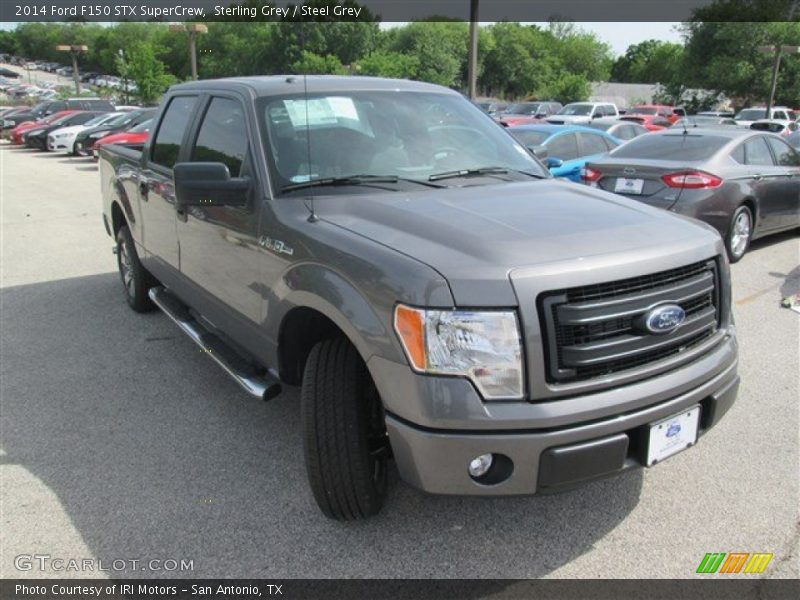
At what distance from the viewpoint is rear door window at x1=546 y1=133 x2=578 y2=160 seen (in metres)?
10.8

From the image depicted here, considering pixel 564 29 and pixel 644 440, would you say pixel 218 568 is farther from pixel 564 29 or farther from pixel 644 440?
pixel 564 29

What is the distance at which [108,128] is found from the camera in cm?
2183

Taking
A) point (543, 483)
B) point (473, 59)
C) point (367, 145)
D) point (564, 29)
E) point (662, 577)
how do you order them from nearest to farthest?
point (543, 483) → point (662, 577) → point (367, 145) → point (473, 59) → point (564, 29)

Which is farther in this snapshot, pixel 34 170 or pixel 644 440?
pixel 34 170

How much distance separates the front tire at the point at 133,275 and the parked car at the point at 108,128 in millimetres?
14766

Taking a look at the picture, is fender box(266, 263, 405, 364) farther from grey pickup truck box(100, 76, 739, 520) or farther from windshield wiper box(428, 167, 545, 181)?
windshield wiper box(428, 167, 545, 181)

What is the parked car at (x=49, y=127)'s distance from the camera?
25.4 metres

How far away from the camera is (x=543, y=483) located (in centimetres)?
234

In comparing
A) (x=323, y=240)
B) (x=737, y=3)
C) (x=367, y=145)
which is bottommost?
(x=323, y=240)

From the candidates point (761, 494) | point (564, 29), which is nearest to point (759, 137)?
point (761, 494)

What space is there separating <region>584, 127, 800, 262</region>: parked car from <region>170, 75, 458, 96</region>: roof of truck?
12.3ft

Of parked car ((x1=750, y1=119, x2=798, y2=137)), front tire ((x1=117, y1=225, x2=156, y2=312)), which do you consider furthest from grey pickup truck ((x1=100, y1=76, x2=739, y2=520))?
parked car ((x1=750, y1=119, x2=798, y2=137))

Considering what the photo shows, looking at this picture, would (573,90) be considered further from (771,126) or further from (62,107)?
(62,107)

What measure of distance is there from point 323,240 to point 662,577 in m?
1.88
